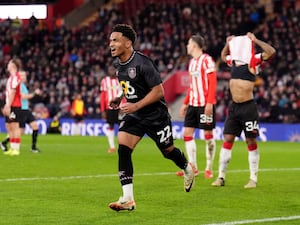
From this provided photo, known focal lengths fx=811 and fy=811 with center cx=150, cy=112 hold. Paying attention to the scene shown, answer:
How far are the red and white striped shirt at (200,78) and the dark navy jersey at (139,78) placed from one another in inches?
183

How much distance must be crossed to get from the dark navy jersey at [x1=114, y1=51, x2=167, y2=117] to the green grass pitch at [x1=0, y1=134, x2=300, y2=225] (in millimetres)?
1314

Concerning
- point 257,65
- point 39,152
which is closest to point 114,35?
point 257,65

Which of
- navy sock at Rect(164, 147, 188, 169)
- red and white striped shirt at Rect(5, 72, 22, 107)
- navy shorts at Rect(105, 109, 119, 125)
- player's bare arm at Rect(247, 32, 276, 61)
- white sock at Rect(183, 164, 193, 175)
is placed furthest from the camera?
navy shorts at Rect(105, 109, 119, 125)

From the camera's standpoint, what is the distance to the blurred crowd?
33.8m

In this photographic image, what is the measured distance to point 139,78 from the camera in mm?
9672

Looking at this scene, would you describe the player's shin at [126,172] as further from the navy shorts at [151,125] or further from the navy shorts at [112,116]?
the navy shorts at [112,116]

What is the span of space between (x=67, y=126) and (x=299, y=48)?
10.9 metres

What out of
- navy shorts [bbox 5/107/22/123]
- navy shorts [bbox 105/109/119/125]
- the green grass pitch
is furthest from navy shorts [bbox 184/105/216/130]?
navy shorts [bbox 105/109/119/125]

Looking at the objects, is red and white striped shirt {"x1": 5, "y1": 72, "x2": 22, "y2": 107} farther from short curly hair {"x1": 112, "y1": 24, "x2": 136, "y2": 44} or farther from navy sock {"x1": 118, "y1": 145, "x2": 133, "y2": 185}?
navy sock {"x1": 118, "y1": 145, "x2": 133, "y2": 185}

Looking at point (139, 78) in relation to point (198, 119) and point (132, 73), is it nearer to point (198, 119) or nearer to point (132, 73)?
point (132, 73)

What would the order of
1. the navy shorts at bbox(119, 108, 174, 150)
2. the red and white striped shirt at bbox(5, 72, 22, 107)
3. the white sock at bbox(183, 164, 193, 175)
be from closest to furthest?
1. the navy shorts at bbox(119, 108, 174, 150)
2. the white sock at bbox(183, 164, 193, 175)
3. the red and white striped shirt at bbox(5, 72, 22, 107)

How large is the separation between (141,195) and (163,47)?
2942 centimetres

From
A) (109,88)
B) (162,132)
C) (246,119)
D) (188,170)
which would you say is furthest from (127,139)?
(109,88)

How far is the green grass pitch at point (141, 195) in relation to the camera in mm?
9164
